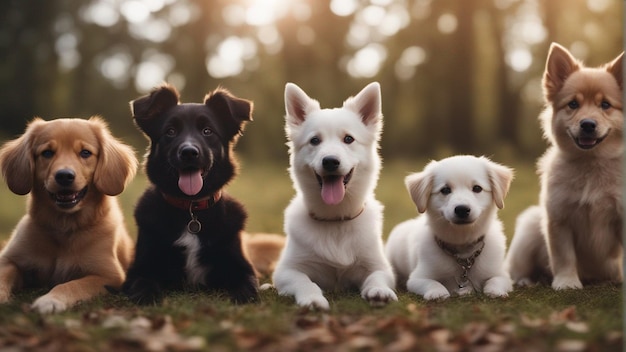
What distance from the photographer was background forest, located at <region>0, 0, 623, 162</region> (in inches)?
775

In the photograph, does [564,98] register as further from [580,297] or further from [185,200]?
[185,200]

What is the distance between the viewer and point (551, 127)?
550 centimetres

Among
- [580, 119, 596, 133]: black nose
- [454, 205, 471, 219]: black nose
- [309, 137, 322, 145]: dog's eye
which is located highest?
[580, 119, 596, 133]: black nose

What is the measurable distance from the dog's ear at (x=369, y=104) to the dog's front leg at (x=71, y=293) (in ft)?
7.01

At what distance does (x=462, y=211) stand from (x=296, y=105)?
4.78 ft

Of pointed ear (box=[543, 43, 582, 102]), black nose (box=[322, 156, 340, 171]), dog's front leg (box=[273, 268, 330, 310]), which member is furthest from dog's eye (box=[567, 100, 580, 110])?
dog's front leg (box=[273, 268, 330, 310])

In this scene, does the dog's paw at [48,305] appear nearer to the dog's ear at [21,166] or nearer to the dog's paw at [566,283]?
the dog's ear at [21,166]

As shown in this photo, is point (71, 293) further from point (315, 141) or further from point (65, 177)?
point (315, 141)

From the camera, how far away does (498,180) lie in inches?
197

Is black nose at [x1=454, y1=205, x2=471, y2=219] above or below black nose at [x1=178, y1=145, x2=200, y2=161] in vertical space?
below

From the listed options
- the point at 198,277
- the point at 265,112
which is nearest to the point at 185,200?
the point at 198,277

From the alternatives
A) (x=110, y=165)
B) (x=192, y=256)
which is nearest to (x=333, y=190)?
(x=192, y=256)

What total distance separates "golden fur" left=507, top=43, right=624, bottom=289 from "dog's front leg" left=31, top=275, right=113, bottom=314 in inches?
133

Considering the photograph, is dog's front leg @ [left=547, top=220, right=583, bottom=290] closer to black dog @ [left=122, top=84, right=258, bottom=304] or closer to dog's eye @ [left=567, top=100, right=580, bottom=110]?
dog's eye @ [left=567, top=100, right=580, bottom=110]
